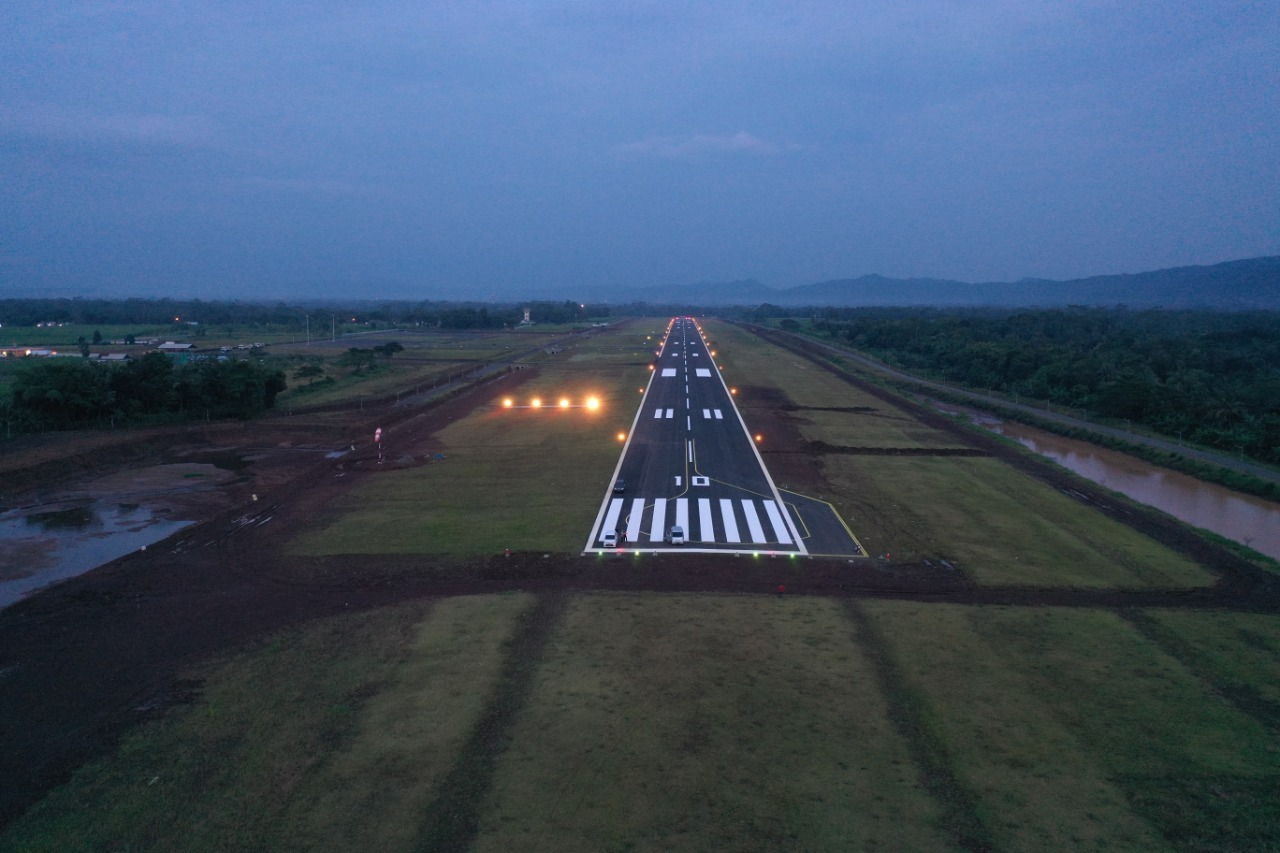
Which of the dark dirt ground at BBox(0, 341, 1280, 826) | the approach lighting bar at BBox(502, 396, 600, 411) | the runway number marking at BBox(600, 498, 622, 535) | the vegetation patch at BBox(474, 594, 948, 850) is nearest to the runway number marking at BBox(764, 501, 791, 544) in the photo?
the dark dirt ground at BBox(0, 341, 1280, 826)

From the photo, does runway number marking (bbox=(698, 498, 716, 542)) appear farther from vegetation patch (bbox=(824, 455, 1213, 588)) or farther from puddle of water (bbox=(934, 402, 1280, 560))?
puddle of water (bbox=(934, 402, 1280, 560))

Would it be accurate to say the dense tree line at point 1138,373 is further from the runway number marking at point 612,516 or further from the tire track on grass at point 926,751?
the runway number marking at point 612,516

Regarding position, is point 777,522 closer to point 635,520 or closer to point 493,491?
point 635,520

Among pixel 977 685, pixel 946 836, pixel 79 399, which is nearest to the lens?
pixel 946 836

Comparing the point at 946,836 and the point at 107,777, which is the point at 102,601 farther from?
the point at 946,836

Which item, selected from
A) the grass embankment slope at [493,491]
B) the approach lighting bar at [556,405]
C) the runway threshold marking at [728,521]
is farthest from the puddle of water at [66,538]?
the approach lighting bar at [556,405]

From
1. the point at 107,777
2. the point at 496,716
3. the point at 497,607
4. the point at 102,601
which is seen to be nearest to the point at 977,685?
the point at 496,716

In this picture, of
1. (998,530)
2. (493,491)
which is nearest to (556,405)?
(493,491)
